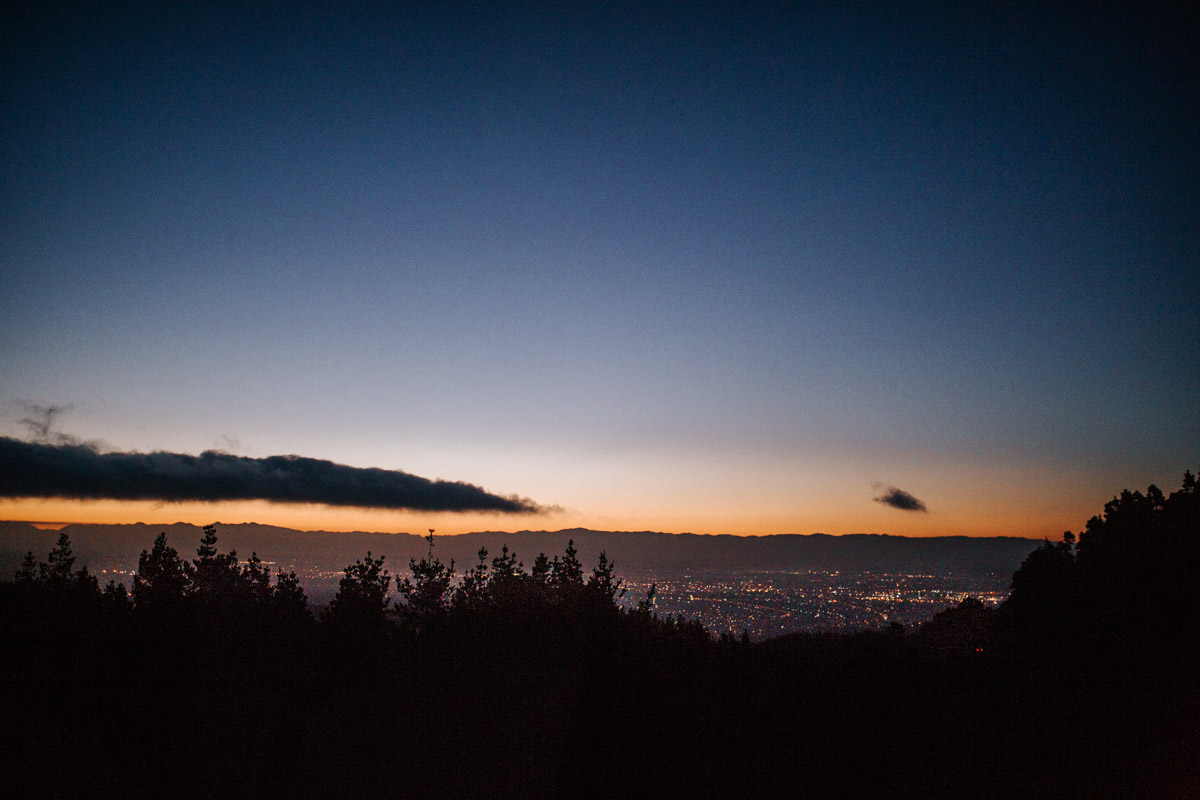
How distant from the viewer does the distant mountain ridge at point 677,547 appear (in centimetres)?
12562

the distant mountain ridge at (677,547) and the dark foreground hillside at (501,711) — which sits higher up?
the dark foreground hillside at (501,711)

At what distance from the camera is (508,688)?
7797 millimetres

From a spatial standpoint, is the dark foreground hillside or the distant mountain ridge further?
the distant mountain ridge

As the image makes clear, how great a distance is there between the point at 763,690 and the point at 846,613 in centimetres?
5561

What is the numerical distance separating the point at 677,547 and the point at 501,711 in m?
170

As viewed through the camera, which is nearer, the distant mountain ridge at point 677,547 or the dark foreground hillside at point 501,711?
the dark foreground hillside at point 501,711

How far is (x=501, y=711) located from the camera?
7.23 metres

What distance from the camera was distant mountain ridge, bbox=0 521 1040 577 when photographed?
4946 inches

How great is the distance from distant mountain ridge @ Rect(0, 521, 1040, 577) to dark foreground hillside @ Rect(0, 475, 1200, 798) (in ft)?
340

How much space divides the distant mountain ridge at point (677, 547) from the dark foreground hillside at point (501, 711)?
104 meters

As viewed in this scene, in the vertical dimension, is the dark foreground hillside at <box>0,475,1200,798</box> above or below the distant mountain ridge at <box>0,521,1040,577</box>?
above

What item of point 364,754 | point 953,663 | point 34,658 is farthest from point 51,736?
point 953,663

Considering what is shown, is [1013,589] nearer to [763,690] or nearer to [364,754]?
[763,690]

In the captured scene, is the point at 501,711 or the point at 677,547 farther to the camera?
the point at 677,547
